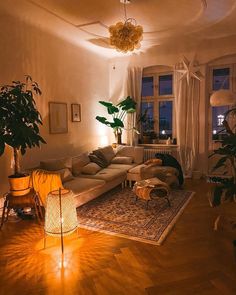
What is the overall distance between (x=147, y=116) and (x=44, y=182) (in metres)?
4.27

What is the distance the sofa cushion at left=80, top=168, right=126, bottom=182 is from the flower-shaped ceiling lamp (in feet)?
7.72

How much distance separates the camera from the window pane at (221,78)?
627cm

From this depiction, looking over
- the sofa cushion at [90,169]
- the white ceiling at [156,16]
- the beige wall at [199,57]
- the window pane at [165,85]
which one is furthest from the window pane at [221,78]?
the sofa cushion at [90,169]

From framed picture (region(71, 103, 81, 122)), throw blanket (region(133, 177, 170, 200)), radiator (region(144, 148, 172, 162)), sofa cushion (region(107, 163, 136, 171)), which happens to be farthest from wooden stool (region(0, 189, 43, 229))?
radiator (region(144, 148, 172, 162))

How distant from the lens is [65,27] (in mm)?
4848

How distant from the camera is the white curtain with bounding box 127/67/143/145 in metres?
6.95

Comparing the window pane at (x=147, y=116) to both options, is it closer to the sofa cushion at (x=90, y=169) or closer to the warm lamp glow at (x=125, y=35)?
the sofa cushion at (x=90, y=169)

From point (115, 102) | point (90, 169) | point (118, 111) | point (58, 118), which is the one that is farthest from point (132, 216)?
point (115, 102)

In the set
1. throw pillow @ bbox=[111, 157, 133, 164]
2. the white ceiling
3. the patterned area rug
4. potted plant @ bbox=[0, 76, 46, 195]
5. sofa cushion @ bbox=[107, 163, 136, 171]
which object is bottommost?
the patterned area rug

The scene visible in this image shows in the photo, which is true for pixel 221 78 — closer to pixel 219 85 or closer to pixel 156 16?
pixel 219 85

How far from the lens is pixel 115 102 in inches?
294

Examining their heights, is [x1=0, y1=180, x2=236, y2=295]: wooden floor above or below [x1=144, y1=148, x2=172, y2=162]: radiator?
below

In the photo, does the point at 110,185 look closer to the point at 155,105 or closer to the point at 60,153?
the point at 60,153

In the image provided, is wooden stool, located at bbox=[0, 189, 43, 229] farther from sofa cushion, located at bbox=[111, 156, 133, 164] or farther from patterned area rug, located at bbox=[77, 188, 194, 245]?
sofa cushion, located at bbox=[111, 156, 133, 164]
